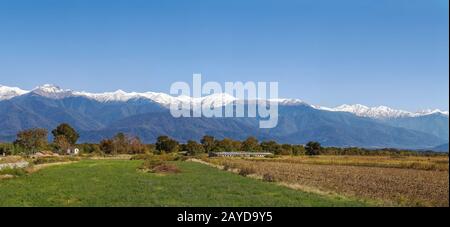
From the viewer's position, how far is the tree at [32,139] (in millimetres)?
167375

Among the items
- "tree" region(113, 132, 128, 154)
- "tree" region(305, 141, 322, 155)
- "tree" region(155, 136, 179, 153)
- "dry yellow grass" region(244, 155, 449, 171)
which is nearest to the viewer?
"dry yellow grass" region(244, 155, 449, 171)

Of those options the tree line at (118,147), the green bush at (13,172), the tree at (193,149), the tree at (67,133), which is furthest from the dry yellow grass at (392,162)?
the tree at (67,133)

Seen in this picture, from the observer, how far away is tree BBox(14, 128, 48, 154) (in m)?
167

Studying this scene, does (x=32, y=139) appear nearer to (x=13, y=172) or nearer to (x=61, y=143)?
(x=61, y=143)

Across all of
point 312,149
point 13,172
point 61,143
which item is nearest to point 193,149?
point 312,149

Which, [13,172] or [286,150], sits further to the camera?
[286,150]

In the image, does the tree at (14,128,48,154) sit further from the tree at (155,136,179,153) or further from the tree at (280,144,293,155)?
the tree at (280,144,293,155)

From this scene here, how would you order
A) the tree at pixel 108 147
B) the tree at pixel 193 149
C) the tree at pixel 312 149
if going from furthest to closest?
the tree at pixel 108 147 → the tree at pixel 312 149 → the tree at pixel 193 149

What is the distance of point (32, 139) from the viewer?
550 feet

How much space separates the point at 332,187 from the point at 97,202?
64.6ft

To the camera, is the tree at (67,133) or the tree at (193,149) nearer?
the tree at (193,149)

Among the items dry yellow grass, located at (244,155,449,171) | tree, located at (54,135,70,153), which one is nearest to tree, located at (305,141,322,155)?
dry yellow grass, located at (244,155,449,171)

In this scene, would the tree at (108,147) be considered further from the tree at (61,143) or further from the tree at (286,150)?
the tree at (286,150)
